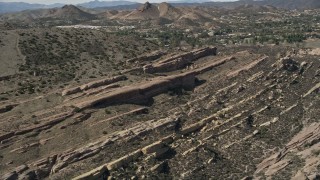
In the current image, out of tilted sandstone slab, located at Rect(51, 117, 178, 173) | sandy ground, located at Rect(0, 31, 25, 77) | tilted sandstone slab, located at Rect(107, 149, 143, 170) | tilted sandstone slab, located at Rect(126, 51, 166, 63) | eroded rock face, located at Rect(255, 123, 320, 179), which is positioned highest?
sandy ground, located at Rect(0, 31, 25, 77)

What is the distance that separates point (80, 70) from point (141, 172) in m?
30.2

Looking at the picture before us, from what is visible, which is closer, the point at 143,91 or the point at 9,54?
the point at 143,91

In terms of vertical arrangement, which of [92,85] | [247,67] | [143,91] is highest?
[92,85]

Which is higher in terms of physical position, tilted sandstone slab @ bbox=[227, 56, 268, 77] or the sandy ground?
the sandy ground

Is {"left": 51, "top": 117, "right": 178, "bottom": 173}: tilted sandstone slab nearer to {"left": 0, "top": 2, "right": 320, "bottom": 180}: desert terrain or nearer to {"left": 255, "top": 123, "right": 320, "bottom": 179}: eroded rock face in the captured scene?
{"left": 0, "top": 2, "right": 320, "bottom": 180}: desert terrain

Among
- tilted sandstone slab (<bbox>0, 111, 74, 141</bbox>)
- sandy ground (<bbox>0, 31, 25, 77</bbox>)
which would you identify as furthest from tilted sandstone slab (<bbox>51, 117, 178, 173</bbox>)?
sandy ground (<bbox>0, 31, 25, 77</bbox>)

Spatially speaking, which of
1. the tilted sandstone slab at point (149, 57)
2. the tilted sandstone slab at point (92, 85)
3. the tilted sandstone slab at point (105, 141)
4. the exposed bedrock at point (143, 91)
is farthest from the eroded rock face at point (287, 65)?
the tilted sandstone slab at point (92, 85)

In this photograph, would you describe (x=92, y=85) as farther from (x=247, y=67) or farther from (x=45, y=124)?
(x=247, y=67)

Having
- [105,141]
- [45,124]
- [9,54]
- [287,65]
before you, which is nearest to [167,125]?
[105,141]

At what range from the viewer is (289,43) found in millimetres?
143750

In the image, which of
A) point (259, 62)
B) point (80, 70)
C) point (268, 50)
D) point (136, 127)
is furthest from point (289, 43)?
point (136, 127)

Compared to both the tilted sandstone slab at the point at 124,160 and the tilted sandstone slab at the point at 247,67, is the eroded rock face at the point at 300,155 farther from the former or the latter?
the tilted sandstone slab at the point at 247,67

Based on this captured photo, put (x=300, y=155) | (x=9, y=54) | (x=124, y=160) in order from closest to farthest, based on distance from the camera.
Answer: (x=124, y=160)
(x=300, y=155)
(x=9, y=54)

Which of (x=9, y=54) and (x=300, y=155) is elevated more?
(x=9, y=54)
